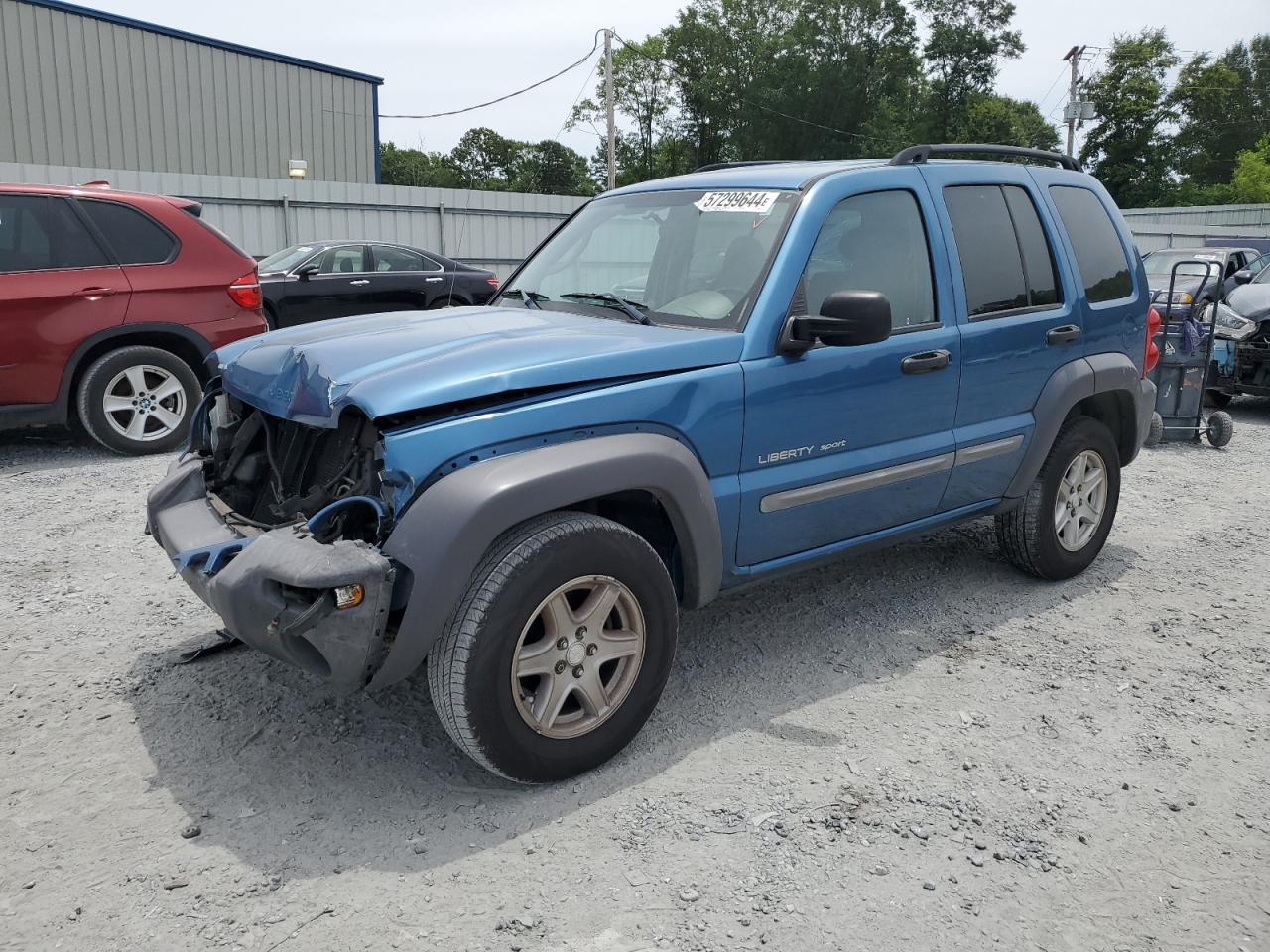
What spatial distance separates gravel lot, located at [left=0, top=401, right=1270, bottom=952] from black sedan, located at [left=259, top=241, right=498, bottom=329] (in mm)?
7686

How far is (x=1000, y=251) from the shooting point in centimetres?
439

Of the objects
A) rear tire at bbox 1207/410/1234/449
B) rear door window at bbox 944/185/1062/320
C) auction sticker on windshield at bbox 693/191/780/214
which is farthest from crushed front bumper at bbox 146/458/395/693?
rear tire at bbox 1207/410/1234/449

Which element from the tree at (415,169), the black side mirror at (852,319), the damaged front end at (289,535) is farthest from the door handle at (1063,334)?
the tree at (415,169)

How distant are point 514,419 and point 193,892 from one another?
4.88 ft

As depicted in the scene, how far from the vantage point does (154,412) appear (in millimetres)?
7363

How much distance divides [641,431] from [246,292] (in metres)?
5.42

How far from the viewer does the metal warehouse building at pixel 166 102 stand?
21.5m

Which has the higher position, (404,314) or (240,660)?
(404,314)

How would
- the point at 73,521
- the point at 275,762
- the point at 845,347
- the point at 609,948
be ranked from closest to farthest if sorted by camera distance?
1. the point at 609,948
2. the point at 275,762
3. the point at 845,347
4. the point at 73,521

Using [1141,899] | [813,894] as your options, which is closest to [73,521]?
[813,894]

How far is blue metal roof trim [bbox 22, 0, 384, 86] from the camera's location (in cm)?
2134

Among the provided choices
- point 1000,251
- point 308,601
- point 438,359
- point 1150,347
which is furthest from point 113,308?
point 1150,347

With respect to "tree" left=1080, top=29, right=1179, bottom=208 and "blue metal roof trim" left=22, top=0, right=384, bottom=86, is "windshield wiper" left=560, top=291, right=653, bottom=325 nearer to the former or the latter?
"blue metal roof trim" left=22, top=0, right=384, bottom=86

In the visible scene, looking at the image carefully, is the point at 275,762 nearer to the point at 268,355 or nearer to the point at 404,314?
the point at 268,355
